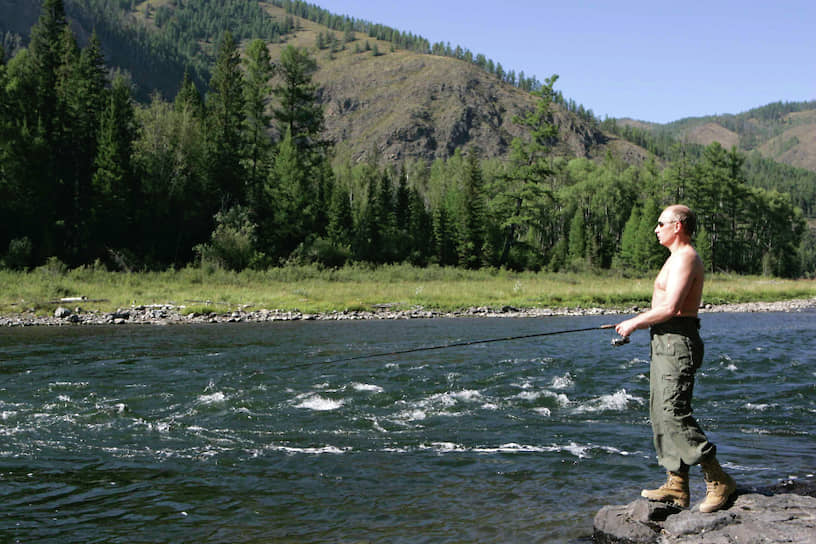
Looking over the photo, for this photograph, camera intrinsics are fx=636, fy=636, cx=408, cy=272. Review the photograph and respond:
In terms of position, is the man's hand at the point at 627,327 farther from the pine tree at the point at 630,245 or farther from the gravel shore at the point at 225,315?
the pine tree at the point at 630,245

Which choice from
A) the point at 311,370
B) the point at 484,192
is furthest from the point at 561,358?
the point at 484,192

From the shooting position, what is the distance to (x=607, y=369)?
12.6m

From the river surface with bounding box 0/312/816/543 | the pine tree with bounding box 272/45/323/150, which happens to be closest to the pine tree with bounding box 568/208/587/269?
the pine tree with bounding box 272/45/323/150

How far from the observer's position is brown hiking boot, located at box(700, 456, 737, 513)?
469cm

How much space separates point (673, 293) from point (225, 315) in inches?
905

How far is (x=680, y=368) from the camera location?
475cm

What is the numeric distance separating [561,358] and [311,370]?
18.0ft

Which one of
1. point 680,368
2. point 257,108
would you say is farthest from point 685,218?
point 257,108

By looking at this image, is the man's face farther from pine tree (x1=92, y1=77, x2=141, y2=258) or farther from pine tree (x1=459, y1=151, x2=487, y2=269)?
pine tree (x1=459, y1=151, x2=487, y2=269)

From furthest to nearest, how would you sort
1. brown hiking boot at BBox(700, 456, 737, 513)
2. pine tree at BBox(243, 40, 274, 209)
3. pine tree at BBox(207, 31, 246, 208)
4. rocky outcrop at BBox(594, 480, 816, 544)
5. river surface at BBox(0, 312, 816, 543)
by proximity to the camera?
pine tree at BBox(243, 40, 274, 209) < pine tree at BBox(207, 31, 246, 208) < river surface at BBox(0, 312, 816, 543) < brown hiking boot at BBox(700, 456, 737, 513) < rocky outcrop at BBox(594, 480, 816, 544)

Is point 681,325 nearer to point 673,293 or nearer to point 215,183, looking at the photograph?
point 673,293

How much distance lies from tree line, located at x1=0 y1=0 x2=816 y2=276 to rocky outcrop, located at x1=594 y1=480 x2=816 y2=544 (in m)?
38.4

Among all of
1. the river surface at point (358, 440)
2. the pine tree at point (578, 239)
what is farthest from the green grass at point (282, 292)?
the pine tree at point (578, 239)

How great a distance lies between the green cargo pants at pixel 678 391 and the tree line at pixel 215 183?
3840 cm
